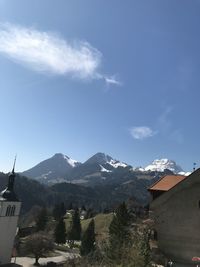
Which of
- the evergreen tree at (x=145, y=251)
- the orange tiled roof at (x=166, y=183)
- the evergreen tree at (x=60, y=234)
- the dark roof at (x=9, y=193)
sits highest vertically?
the dark roof at (x=9, y=193)

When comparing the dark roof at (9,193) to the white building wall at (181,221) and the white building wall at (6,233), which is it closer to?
the white building wall at (6,233)

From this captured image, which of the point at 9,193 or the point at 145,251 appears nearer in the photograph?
the point at 145,251

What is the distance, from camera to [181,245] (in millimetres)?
35500

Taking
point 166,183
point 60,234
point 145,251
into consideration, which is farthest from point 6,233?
point 145,251

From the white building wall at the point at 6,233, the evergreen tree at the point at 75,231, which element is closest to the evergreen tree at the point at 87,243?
the white building wall at the point at 6,233

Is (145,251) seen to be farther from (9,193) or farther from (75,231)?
(75,231)

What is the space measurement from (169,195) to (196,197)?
292cm

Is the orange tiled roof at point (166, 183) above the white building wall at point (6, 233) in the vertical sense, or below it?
above

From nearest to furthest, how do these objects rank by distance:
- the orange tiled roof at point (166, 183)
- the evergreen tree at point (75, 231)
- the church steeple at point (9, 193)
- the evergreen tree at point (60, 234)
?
the orange tiled roof at point (166, 183) → the church steeple at point (9, 193) → the evergreen tree at point (60, 234) → the evergreen tree at point (75, 231)

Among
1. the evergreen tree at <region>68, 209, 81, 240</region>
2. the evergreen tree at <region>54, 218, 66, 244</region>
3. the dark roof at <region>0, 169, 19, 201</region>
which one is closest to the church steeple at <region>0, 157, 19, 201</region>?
the dark roof at <region>0, 169, 19, 201</region>

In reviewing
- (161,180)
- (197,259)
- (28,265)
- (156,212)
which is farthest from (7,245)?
(197,259)

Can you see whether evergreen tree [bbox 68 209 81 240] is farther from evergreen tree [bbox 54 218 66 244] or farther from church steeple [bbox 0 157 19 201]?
church steeple [bbox 0 157 19 201]

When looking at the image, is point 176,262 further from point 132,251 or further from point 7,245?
point 7,245

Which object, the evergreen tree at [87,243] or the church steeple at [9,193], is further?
the church steeple at [9,193]
